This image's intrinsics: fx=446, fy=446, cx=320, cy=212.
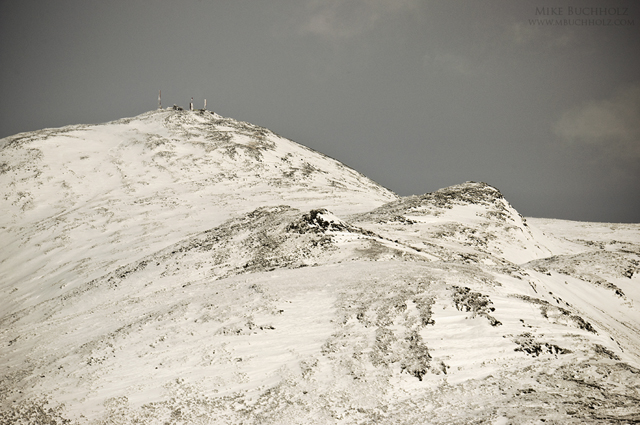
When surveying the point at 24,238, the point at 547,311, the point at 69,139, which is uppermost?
the point at 69,139

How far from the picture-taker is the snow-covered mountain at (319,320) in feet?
32.9

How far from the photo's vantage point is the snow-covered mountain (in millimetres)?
10023

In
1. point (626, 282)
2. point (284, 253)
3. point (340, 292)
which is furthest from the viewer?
point (626, 282)

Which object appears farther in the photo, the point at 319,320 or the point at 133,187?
the point at 133,187

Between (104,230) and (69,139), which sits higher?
(69,139)

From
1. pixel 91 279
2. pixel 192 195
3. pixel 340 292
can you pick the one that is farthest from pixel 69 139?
pixel 340 292

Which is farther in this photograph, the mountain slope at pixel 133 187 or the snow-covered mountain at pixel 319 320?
the mountain slope at pixel 133 187

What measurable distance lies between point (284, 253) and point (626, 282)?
51.2ft

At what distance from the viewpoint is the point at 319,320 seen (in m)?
13.1

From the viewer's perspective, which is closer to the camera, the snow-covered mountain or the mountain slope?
the snow-covered mountain

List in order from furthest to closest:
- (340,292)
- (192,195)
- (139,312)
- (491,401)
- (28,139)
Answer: (28,139) → (192,195) → (139,312) → (340,292) → (491,401)

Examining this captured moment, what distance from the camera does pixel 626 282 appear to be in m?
20.3

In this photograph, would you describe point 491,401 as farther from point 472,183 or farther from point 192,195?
point 192,195

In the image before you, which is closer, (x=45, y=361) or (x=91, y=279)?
(x=45, y=361)
